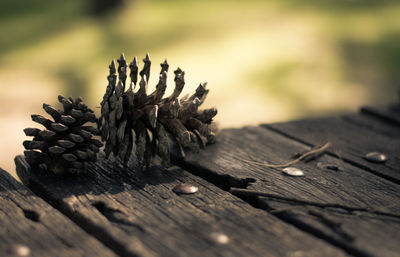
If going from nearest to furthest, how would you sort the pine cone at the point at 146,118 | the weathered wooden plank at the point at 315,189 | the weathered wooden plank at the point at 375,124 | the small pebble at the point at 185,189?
the weathered wooden plank at the point at 315,189 < the small pebble at the point at 185,189 < the pine cone at the point at 146,118 < the weathered wooden plank at the point at 375,124

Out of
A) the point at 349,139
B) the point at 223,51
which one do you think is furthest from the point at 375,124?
the point at 223,51

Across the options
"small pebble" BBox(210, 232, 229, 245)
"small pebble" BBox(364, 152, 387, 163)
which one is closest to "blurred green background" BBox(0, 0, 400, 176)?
"small pebble" BBox(364, 152, 387, 163)

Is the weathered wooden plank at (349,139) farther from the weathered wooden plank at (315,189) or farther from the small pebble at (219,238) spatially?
the small pebble at (219,238)

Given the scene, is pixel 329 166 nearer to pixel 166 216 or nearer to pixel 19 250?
pixel 166 216

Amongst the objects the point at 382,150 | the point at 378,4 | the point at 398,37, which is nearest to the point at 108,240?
the point at 382,150

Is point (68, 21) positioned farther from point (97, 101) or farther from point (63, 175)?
point (63, 175)

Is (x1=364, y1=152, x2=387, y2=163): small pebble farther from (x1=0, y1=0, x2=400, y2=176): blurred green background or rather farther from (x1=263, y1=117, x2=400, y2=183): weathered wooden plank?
(x1=0, y1=0, x2=400, y2=176): blurred green background

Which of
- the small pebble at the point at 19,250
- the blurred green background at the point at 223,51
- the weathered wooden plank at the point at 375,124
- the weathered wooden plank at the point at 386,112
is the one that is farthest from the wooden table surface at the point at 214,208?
the blurred green background at the point at 223,51
